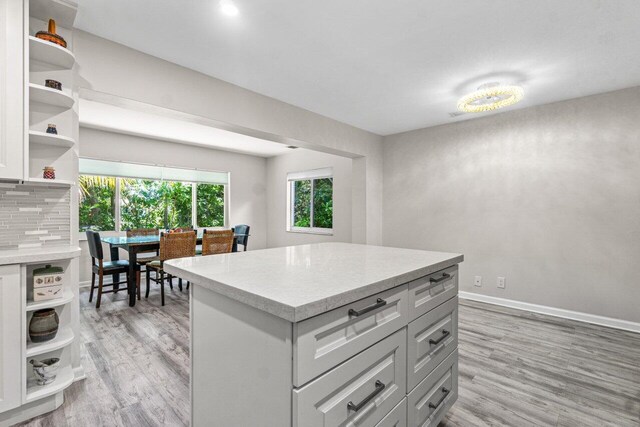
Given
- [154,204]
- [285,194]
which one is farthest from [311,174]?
[154,204]

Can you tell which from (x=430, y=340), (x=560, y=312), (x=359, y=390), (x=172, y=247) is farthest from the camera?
(x=172, y=247)

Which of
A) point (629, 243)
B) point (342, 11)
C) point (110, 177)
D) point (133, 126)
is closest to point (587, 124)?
point (629, 243)

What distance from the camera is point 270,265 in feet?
4.35

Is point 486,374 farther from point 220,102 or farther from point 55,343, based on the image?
point 220,102

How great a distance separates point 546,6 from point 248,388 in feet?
8.50

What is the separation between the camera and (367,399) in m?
1.00

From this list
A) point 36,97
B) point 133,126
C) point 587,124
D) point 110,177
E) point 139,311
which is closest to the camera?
point 36,97

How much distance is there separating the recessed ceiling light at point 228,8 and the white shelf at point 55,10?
0.91 metres

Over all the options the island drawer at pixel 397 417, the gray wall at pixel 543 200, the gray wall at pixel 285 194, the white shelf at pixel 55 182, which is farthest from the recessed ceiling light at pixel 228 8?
the gray wall at pixel 285 194

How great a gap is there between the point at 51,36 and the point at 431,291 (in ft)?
8.48

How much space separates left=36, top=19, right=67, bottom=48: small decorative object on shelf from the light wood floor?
7.20ft

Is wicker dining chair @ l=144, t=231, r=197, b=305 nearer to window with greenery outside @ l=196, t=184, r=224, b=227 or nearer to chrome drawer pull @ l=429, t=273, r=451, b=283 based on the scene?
window with greenery outside @ l=196, t=184, r=224, b=227

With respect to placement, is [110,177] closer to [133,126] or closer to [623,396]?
[133,126]

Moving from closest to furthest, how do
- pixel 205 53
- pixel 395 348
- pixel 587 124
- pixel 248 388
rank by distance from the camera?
pixel 248 388 < pixel 395 348 < pixel 205 53 < pixel 587 124
